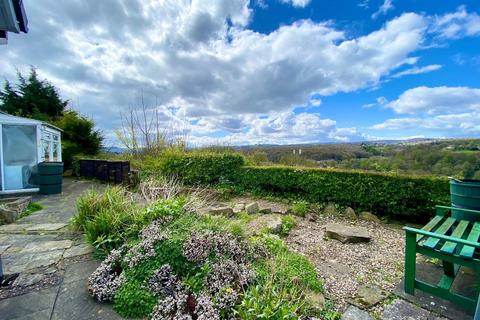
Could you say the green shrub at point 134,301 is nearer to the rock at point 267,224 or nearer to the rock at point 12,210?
the rock at point 267,224

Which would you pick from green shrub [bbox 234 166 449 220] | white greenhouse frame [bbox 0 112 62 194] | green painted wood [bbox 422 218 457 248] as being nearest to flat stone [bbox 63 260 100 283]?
green painted wood [bbox 422 218 457 248]

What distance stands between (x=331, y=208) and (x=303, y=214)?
754mm

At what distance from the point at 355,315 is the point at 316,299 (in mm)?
314

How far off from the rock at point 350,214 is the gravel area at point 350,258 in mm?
463

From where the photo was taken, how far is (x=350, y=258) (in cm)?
293

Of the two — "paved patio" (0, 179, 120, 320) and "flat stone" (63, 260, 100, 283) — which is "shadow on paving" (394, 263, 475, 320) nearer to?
"paved patio" (0, 179, 120, 320)

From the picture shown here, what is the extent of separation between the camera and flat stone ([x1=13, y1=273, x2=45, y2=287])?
2115 millimetres

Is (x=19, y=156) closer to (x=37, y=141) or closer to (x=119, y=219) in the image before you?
(x=37, y=141)

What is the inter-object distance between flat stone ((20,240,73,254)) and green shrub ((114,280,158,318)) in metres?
1.55

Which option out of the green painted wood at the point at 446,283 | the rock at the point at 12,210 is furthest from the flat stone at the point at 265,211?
the rock at the point at 12,210

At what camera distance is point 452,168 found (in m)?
4.49

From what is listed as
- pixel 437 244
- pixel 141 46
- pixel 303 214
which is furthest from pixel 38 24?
pixel 437 244

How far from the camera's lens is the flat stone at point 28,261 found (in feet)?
7.74

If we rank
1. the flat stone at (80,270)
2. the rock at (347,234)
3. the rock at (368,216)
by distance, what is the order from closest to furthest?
the flat stone at (80,270), the rock at (347,234), the rock at (368,216)
